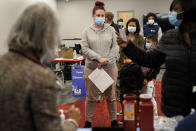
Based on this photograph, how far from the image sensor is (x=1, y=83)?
34.4 inches

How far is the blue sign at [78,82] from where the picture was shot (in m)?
4.46

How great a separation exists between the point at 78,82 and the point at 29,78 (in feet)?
12.0

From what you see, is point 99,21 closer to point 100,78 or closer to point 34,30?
point 100,78

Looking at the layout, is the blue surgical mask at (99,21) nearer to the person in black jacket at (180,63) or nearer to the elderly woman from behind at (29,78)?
the person in black jacket at (180,63)

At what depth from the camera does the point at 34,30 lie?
88cm

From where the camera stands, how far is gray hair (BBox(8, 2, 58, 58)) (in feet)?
2.89

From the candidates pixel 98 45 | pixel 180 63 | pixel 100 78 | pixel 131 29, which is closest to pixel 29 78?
pixel 180 63

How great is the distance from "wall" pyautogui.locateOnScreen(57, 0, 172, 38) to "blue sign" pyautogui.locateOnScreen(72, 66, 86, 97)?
6.22 meters

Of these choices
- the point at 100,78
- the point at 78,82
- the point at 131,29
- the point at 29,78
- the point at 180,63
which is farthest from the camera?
the point at 78,82

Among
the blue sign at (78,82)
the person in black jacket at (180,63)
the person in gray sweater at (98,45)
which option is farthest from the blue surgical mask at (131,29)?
the blue sign at (78,82)

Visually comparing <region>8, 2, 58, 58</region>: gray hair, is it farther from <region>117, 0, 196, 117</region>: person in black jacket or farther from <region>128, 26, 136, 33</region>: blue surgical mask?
<region>128, 26, 136, 33</region>: blue surgical mask

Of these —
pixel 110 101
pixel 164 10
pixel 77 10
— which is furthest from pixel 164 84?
pixel 77 10

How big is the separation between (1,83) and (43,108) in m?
0.19

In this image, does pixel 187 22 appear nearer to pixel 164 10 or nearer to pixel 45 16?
pixel 45 16
